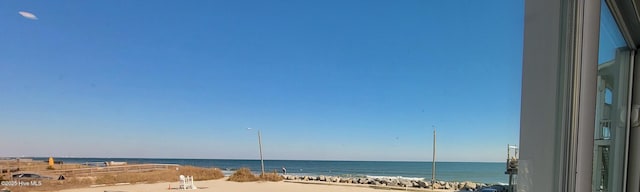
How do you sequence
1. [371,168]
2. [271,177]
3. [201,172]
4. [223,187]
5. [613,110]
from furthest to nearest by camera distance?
[371,168], [271,177], [223,187], [201,172], [613,110]

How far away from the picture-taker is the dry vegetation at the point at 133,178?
129cm

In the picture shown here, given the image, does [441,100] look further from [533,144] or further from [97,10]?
[533,144]

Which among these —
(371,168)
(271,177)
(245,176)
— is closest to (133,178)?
(245,176)

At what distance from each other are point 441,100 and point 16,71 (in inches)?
176

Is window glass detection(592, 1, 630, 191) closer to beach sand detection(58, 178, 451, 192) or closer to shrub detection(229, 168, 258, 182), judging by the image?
beach sand detection(58, 178, 451, 192)

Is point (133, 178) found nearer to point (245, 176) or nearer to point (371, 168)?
point (245, 176)

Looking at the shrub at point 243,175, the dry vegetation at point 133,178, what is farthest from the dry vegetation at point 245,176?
the dry vegetation at point 133,178

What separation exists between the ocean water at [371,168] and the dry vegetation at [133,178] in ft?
0.27

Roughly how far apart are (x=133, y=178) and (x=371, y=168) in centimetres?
418

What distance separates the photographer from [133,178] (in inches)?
93.0

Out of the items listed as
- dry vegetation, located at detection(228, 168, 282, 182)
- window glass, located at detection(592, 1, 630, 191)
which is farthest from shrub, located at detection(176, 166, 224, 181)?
window glass, located at detection(592, 1, 630, 191)

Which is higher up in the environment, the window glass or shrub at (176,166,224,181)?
the window glass

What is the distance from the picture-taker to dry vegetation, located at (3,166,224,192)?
1.29 m

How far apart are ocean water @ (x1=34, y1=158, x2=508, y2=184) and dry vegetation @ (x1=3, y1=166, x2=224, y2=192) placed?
0.08 meters
